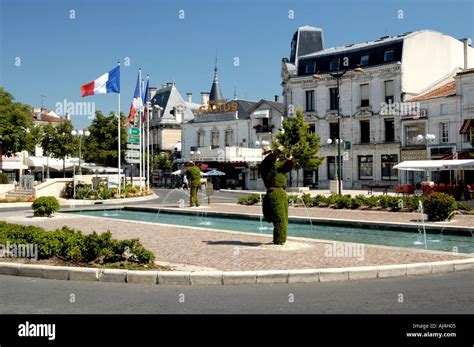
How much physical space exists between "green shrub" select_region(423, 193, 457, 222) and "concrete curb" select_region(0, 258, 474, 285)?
9335mm

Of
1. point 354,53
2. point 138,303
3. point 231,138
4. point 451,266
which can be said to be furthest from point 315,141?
point 138,303

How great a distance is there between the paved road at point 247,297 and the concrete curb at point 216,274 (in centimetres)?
18

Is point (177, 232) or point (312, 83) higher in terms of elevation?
point (312, 83)

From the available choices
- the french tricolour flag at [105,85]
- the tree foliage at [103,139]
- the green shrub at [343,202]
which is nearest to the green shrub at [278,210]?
the green shrub at [343,202]

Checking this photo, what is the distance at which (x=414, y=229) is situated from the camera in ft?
56.9

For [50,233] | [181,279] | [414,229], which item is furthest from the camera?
[414,229]

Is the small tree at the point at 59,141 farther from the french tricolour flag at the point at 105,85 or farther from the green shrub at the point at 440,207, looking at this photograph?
the green shrub at the point at 440,207

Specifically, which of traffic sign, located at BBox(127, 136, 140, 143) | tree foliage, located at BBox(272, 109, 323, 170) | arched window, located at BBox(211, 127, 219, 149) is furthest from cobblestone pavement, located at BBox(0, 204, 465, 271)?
arched window, located at BBox(211, 127, 219, 149)

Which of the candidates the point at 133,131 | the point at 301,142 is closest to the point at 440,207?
the point at 133,131

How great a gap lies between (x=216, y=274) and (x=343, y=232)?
30.8ft

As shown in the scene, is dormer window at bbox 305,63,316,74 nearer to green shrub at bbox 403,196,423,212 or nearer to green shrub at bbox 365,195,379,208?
green shrub at bbox 365,195,379,208

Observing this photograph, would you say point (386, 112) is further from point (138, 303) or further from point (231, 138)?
point (138, 303)

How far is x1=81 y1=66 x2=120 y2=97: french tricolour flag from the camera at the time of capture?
98.7 feet

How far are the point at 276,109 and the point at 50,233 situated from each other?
164ft
